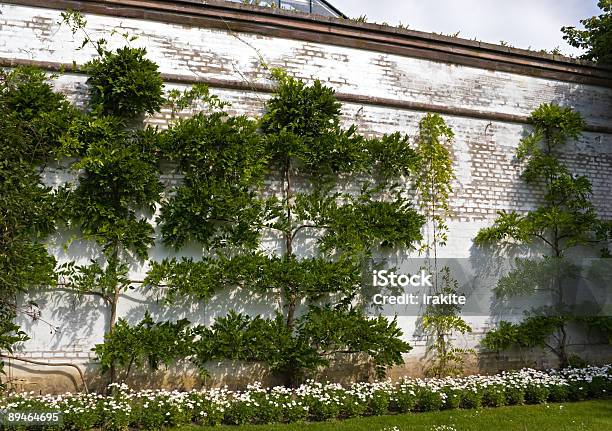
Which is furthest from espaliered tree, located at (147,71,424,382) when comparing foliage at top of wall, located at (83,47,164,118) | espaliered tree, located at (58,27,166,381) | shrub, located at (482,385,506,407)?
shrub, located at (482,385,506,407)

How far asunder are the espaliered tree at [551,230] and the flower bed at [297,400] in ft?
2.97

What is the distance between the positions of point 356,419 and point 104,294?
3.05 m

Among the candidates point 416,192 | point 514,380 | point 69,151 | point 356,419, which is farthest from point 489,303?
point 69,151

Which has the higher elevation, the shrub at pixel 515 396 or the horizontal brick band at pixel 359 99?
the horizontal brick band at pixel 359 99

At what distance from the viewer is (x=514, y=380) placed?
Result: 6387 mm

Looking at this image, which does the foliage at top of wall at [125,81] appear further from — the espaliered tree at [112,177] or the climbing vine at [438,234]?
the climbing vine at [438,234]

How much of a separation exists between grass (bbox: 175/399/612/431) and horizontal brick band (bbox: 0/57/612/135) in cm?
397

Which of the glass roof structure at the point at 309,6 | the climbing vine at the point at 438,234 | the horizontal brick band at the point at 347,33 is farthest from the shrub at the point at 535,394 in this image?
the glass roof structure at the point at 309,6

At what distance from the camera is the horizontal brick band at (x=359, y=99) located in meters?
5.96

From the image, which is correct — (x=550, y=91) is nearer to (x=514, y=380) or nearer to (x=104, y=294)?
(x=514, y=380)

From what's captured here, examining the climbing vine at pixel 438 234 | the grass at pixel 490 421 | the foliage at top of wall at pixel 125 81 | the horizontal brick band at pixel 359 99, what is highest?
the horizontal brick band at pixel 359 99

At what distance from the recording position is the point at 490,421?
504 cm

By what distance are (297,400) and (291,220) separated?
217 cm

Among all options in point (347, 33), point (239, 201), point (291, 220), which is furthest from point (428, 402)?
point (347, 33)
